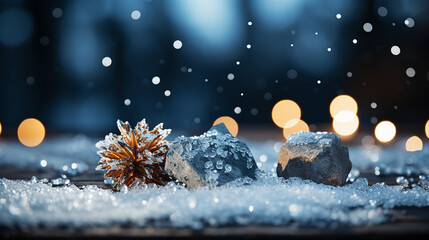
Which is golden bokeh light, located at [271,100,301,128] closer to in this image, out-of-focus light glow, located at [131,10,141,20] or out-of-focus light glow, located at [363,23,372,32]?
out-of-focus light glow, located at [363,23,372,32]

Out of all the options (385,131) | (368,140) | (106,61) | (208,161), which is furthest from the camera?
(106,61)

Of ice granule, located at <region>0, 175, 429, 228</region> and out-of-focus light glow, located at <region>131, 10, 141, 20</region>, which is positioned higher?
out-of-focus light glow, located at <region>131, 10, 141, 20</region>

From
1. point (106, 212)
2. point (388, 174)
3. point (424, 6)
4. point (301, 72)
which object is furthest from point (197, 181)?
point (424, 6)

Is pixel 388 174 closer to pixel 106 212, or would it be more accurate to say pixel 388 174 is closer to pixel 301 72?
pixel 106 212

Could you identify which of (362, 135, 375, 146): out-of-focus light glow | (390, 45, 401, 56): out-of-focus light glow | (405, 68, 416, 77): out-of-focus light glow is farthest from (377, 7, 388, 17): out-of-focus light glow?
(362, 135, 375, 146): out-of-focus light glow

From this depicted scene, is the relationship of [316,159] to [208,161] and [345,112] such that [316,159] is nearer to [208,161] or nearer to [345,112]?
[208,161]

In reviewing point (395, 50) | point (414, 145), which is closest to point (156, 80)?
point (414, 145)

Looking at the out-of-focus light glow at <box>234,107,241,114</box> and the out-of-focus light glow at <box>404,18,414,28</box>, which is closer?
the out-of-focus light glow at <box>404,18,414,28</box>
